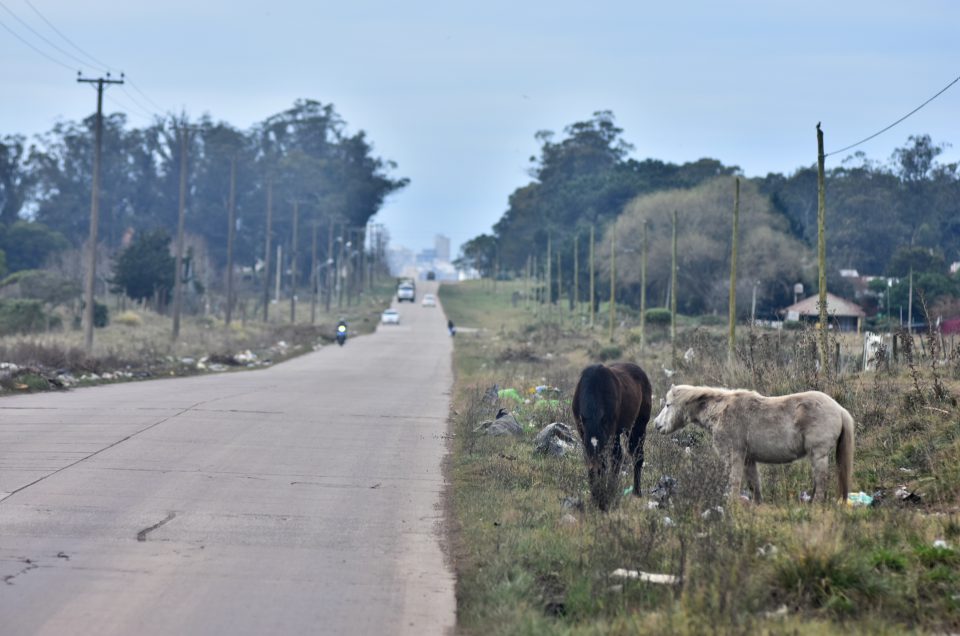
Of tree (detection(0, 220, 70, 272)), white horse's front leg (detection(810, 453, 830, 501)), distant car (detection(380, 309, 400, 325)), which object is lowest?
distant car (detection(380, 309, 400, 325))

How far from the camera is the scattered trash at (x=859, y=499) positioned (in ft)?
39.0

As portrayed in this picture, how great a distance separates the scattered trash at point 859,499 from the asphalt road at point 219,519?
4.05m

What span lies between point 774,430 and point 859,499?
3.71 ft

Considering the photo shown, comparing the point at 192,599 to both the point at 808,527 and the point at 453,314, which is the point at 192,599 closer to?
the point at 808,527

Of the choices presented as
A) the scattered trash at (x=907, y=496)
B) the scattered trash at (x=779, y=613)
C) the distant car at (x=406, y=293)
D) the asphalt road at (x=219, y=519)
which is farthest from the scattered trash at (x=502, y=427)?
the distant car at (x=406, y=293)

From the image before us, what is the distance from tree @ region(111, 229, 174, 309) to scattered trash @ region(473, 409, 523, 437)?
57.1 metres

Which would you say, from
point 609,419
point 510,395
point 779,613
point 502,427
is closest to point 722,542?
point 779,613

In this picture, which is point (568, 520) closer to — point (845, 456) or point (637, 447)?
point (845, 456)

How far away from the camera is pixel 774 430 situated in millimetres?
12188

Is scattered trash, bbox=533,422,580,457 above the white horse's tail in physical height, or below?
below

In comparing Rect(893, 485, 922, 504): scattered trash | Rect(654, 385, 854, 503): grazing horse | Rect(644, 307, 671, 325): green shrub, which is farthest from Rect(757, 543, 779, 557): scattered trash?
Rect(644, 307, 671, 325): green shrub

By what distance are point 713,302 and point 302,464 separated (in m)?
64.3

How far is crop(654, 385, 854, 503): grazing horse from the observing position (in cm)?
1188

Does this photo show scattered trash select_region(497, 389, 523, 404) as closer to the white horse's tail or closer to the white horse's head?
the white horse's head
